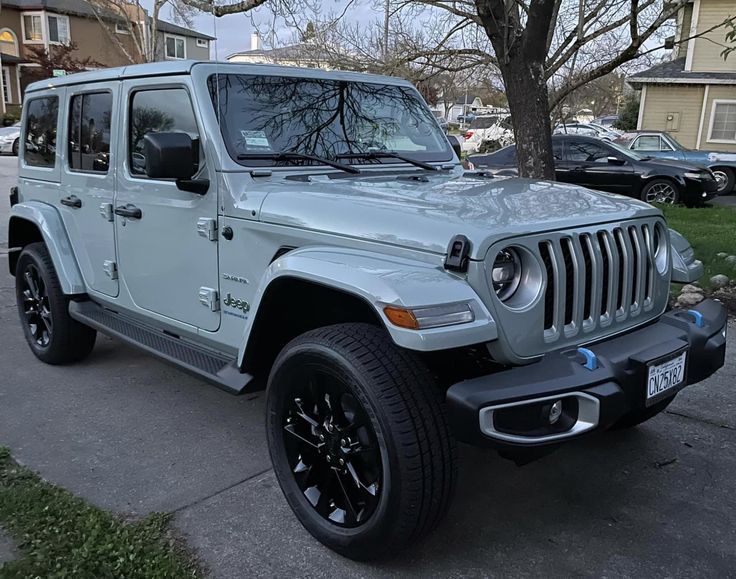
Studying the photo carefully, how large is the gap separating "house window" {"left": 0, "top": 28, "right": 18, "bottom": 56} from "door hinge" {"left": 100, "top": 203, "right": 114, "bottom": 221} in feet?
142

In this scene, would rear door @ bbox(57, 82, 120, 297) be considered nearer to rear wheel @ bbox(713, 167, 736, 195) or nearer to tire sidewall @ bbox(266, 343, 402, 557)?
tire sidewall @ bbox(266, 343, 402, 557)

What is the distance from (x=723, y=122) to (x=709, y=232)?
1615 cm

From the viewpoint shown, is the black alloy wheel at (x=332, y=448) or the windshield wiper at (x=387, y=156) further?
the windshield wiper at (x=387, y=156)

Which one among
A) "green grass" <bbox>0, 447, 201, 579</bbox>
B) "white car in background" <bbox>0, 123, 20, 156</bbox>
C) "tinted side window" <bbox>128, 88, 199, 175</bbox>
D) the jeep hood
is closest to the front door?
"tinted side window" <bbox>128, 88, 199, 175</bbox>

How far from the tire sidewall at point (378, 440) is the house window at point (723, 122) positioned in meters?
23.9

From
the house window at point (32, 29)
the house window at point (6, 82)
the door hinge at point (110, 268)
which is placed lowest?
the door hinge at point (110, 268)

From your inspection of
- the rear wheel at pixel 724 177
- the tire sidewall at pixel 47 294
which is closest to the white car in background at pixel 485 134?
the rear wheel at pixel 724 177

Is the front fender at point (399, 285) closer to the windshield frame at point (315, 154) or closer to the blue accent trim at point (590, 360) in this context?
the blue accent trim at point (590, 360)

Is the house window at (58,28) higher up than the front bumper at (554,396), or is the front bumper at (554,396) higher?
the house window at (58,28)

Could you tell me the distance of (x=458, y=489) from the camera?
3.40 metres

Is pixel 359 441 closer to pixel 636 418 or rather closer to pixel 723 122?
pixel 636 418

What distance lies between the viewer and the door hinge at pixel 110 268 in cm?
430

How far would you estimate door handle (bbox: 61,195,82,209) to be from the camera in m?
4.58

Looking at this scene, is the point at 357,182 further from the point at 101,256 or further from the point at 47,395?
the point at 47,395
